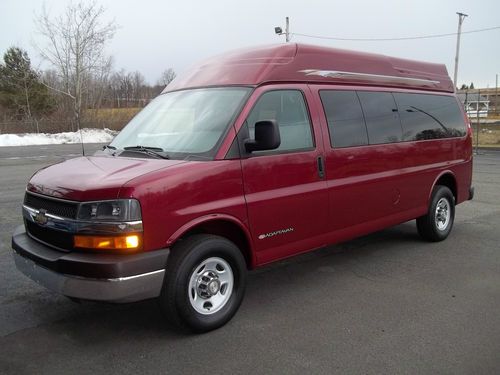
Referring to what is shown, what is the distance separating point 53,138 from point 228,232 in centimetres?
3380

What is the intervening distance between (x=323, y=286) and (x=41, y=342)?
269 cm

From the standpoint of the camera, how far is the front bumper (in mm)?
3412

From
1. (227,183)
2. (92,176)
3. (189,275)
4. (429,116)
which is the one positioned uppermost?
(429,116)

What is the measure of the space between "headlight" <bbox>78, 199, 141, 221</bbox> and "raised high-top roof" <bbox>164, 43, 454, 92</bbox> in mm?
1682

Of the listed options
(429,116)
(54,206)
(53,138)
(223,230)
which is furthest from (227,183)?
(53,138)

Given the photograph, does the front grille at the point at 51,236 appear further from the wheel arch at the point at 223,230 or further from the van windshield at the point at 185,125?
the van windshield at the point at 185,125

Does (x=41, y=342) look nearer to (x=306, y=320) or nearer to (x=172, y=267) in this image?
(x=172, y=267)

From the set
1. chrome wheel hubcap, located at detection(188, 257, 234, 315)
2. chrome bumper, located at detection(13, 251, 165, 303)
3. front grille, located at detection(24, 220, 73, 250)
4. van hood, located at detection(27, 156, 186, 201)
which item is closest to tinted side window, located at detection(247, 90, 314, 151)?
van hood, located at detection(27, 156, 186, 201)

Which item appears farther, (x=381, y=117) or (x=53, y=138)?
(x=53, y=138)

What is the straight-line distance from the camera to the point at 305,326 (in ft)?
13.4

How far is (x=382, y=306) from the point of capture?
4.48m

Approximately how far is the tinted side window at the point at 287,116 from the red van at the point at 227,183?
0.01 metres

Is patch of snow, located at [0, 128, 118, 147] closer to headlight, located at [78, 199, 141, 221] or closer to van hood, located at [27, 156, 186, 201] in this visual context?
van hood, located at [27, 156, 186, 201]

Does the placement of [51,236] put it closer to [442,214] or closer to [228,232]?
[228,232]
